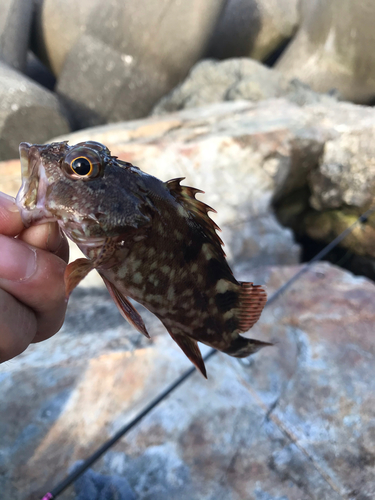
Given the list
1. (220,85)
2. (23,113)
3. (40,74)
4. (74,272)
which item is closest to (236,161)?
(220,85)

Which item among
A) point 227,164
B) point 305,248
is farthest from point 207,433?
point 305,248

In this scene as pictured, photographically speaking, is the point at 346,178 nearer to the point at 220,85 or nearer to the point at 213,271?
the point at 220,85

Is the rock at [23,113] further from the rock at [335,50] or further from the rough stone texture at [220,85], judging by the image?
the rock at [335,50]

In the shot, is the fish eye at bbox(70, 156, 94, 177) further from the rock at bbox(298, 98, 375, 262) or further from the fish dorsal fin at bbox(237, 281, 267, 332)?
the rock at bbox(298, 98, 375, 262)

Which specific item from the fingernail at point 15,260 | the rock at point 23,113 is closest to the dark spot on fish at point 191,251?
the fingernail at point 15,260

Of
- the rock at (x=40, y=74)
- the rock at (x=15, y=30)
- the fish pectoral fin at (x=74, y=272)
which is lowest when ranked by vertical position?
the rock at (x=40, y=74)

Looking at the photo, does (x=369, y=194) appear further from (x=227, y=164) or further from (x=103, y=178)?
(x=103, y=178)
